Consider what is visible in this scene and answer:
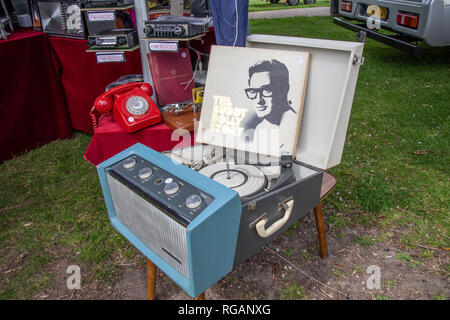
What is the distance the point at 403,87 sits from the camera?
4246 mm

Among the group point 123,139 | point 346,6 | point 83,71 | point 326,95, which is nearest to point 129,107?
point 123,139

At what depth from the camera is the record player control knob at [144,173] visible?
3.76 ft

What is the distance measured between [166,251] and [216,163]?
54cm

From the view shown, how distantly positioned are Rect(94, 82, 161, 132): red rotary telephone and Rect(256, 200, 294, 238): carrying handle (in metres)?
1.09

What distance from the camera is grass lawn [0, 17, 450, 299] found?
6.50 feet

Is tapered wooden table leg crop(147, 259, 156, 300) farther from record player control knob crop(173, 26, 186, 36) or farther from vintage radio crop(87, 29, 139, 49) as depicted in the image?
vintage radio crop(87, 29, 139, 49)

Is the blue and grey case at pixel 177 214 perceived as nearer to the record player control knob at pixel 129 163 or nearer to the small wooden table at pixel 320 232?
the record player control knob at pixel 129 163

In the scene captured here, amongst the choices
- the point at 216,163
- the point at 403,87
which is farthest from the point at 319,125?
the point at 403,87

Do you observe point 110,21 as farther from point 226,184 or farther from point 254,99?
point 226,184

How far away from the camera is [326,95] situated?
57.9 inches

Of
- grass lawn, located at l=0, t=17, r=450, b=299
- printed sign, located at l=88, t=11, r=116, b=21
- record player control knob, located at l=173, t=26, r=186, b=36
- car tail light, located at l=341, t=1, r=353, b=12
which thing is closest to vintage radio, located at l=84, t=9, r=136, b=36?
printed sign, located at l=88, t=11, r=116, b=21

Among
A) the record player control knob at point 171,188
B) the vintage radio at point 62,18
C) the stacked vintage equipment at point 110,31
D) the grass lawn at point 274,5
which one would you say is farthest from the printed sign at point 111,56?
the grass lawn at point 274,5

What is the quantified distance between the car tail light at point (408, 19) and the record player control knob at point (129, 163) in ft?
12.8
